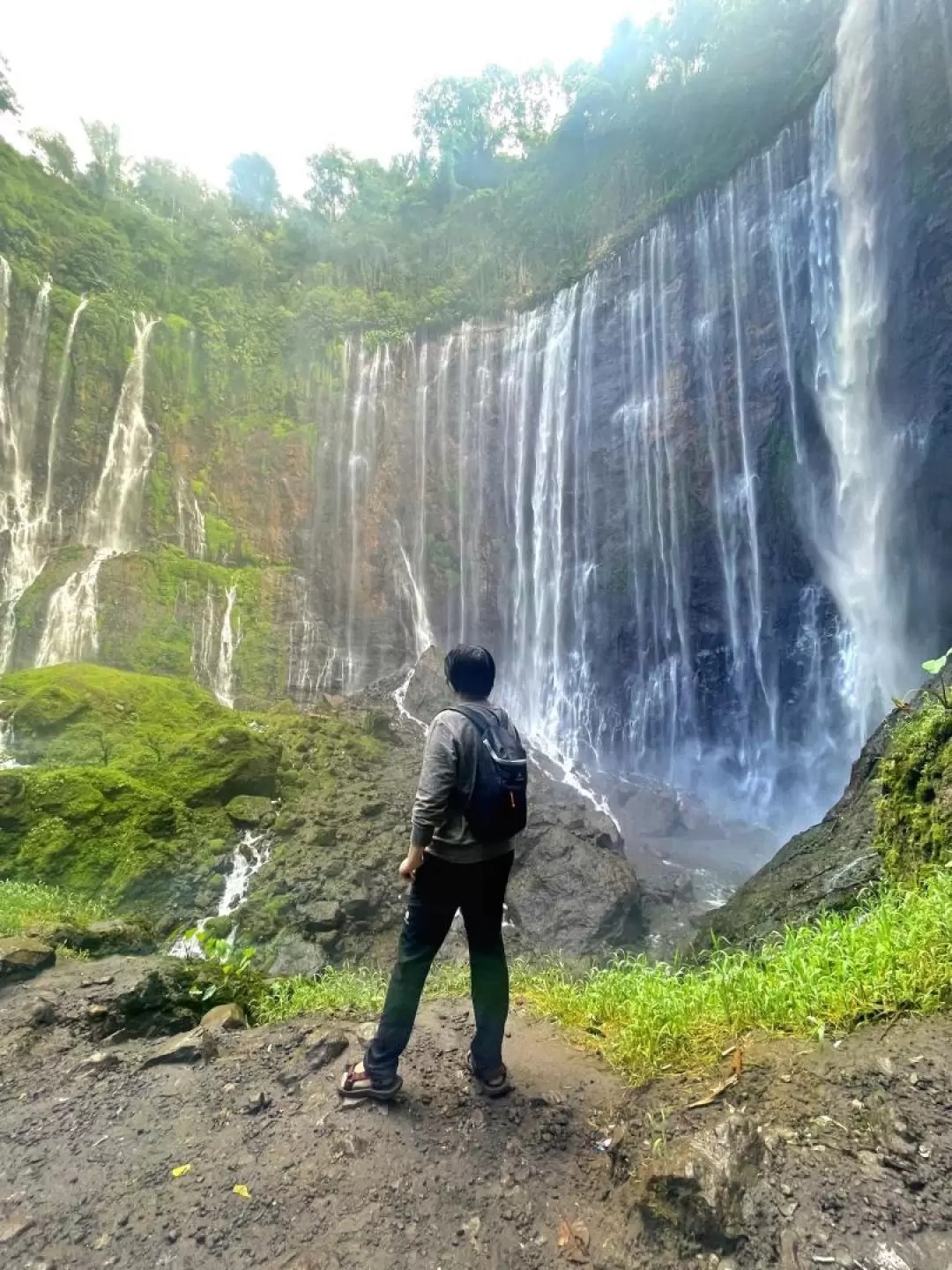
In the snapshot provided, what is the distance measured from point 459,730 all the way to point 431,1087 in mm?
1492

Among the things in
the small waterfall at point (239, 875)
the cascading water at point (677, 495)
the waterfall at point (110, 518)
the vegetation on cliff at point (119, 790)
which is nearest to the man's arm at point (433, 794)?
the small waterfall at point (239, 875)

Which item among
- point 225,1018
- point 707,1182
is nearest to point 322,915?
point 225,1018

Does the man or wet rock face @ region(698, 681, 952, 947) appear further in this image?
wet rock face @ region(698, 681, 952, 947)

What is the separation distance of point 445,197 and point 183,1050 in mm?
35905

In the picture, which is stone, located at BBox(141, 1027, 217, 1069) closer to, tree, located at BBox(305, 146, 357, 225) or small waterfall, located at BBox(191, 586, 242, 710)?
small waterfall, located at BBox(191, 586, 242, 710)

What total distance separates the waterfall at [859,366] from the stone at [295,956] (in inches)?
543

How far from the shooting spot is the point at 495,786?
248cm

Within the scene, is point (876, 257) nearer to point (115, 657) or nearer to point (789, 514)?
point (789, 514)

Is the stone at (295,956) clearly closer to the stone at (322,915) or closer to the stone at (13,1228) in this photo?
the stone at (322,915)

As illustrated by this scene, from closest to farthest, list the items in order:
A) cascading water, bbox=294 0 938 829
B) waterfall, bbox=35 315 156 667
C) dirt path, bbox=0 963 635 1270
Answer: dirt path, bbox=0 963 635 1270 < cascading water, bbox=294 0 938 829 < waterfall, bbox=35 315 156 667

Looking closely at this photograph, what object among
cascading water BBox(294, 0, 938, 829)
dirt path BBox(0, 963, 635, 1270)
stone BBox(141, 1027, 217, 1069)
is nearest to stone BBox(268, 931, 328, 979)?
stone BBox(141, 1027, 217, 1069)

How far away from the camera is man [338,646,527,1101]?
2.47 meters

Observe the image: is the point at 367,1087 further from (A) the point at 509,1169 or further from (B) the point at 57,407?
(B) the point at 57,407

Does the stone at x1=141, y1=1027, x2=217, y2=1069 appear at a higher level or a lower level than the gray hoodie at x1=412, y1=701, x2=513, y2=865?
lower
